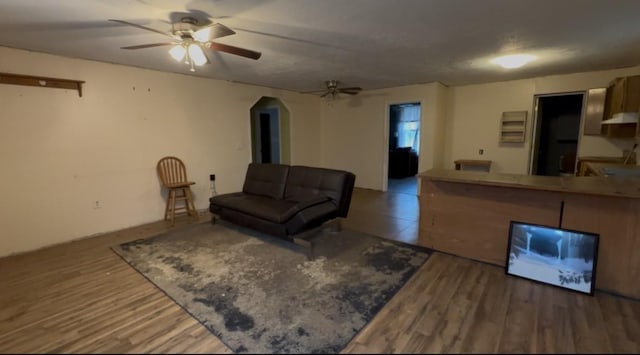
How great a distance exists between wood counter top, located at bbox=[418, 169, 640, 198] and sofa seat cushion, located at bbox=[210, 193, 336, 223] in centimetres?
122

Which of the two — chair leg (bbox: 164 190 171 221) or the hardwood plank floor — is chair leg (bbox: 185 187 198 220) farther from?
the hardwood plank floor

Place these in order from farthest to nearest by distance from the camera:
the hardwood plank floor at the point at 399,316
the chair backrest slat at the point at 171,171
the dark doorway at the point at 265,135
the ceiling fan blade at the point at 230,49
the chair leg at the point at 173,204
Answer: the dark doorway at the point at 265,135, the chair backrest slat at the point at 171,171, the chair leg at the point at 173,204, the ceiling fan blade at the point at 230,49, the hardwood plank floor at the point at 399,316

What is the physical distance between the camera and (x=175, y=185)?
4.20 meters

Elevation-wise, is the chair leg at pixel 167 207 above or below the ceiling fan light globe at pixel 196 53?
below

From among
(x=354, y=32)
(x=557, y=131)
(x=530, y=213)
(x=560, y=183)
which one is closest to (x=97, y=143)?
(x=354, y=32)

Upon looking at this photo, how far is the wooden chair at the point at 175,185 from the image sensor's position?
4215 mm

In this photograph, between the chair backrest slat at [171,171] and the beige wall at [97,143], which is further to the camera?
the chair backrest slat at [171,171]

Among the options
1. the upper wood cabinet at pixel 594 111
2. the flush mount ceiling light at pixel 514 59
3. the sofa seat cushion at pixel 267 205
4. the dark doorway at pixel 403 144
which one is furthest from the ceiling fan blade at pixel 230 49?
the dark doorway at pixel 403 144

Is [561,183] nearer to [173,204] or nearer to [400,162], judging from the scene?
[173,204]

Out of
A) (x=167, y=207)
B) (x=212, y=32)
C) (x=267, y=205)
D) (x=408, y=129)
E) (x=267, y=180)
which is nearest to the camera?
(x=212, y=32)

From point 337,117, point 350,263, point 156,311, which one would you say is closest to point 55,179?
point 156,311

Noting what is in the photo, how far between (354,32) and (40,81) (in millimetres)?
3472

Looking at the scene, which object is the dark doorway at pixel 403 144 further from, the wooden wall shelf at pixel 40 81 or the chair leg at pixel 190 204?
the wooden wall shelf at pixel 40 81

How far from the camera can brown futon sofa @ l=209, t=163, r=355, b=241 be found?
3.13 m
